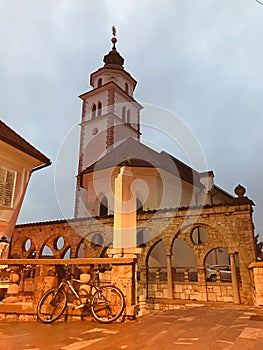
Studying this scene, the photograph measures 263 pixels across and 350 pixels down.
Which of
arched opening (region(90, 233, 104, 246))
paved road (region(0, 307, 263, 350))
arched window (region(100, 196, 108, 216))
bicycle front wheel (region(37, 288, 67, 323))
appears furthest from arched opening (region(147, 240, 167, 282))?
bicycle front wheel (region(37, 288, 67, 323))

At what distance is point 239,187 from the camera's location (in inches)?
524

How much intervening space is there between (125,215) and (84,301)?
2379 millimetres

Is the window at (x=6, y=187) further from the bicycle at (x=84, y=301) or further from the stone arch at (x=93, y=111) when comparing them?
the stone arch at (x=93, y=111)

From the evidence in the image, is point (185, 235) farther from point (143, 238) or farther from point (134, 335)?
point (134, 335)

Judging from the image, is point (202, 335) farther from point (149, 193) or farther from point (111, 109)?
point (111, 109)

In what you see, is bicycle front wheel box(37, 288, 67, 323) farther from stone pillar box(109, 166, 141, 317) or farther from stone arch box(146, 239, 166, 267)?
stone arch box(146, 239, 166, 267)

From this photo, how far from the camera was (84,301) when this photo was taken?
5.90 m

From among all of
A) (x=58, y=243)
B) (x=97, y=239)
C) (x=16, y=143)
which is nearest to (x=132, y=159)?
(x=97, y=239)

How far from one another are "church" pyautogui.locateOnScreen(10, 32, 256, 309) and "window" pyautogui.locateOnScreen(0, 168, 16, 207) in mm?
5309

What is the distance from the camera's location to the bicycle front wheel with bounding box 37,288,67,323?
569 centimetres

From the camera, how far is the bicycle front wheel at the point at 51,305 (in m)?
5.69

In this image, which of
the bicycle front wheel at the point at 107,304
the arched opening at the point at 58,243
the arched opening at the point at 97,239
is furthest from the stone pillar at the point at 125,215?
the arched opening at the point at 58,243

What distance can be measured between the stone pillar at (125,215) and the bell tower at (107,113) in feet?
60.2

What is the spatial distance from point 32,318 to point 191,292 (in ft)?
30.2
